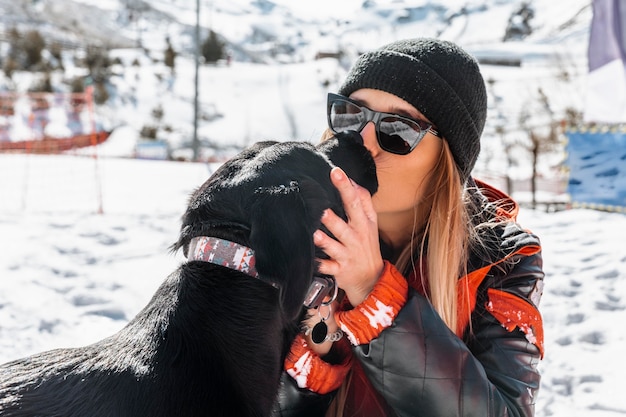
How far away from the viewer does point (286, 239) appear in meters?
1.38

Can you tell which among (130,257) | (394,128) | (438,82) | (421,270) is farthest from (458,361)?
(130,257)

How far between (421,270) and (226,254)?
2.46ft

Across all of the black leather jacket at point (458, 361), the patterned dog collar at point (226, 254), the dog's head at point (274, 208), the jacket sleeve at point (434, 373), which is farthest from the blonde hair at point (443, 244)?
the patterned dog collar at point (226, 254)

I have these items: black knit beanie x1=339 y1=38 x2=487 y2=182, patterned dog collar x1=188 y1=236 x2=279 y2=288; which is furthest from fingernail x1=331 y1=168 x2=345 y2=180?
black knit beanie x1=339 y1=38 x2=487 y2=182

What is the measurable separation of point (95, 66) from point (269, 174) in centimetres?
3216

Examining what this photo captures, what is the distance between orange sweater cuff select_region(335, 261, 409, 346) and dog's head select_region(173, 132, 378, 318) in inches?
A: 8.1

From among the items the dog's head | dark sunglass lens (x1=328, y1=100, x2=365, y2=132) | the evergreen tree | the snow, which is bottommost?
the snow

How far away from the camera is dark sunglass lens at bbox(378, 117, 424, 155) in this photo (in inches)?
73.9

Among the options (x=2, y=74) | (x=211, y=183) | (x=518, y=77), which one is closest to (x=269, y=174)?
(x=211, y=183)

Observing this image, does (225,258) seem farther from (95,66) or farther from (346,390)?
(95,66)

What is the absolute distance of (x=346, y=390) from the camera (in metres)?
2.07

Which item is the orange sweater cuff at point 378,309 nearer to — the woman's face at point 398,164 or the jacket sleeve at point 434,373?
the jacket sleeve at point 434,373

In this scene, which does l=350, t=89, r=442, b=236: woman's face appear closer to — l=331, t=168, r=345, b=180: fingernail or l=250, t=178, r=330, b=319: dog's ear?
l=331, t=168, r=345, b=180: fingernail

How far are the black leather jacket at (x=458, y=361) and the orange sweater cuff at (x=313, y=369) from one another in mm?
300
